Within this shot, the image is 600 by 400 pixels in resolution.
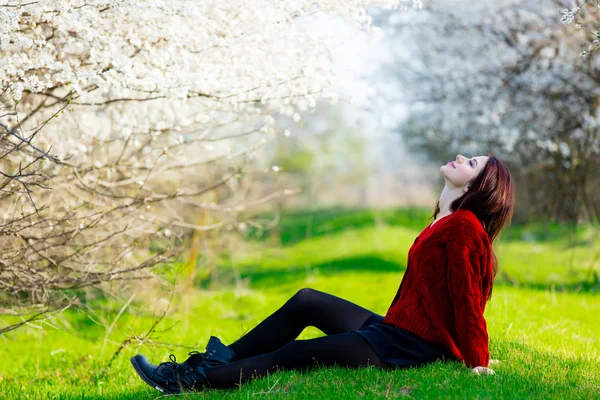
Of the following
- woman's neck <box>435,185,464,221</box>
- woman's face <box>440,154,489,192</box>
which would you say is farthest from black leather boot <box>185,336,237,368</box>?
woman's face <box>440,154,489,192</box>

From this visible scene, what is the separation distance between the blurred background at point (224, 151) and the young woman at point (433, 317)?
865 mm

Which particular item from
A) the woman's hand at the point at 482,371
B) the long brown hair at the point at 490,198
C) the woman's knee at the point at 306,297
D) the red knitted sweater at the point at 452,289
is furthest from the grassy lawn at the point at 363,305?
the long brown hair at the point at 490,198

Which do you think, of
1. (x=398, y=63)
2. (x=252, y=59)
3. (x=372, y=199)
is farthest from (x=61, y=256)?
(x=372, y=199)

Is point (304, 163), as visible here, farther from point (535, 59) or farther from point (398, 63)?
point (535, 59)

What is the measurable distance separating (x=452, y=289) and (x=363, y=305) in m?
4.70

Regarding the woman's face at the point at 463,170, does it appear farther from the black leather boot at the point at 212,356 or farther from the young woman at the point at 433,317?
the black leather boot at the point at 212,356

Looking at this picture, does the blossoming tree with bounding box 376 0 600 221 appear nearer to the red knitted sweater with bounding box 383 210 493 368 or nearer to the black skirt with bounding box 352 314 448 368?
the red knitted sweater with bounding box 383 210 493 368

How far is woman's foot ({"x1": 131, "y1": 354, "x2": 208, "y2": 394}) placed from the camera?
12.0 feet

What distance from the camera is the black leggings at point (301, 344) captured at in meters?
3.62

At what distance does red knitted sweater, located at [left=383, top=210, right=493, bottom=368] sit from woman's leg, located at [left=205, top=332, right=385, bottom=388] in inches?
10.0

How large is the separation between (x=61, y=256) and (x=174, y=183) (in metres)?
2.71

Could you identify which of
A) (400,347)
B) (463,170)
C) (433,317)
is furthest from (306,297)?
(463,170)

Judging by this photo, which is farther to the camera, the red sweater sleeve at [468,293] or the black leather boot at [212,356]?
the black leather boot at [212,356]

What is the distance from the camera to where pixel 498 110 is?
1045 centimetres
